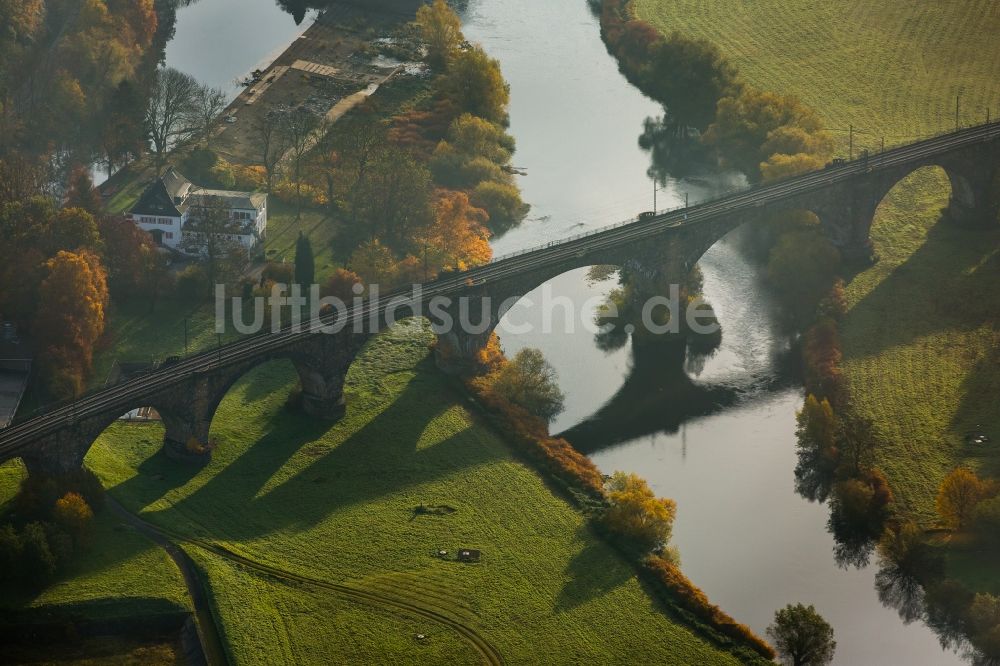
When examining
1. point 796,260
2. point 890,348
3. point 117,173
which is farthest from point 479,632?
point 117,173

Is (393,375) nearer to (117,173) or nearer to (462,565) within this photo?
(462,565)

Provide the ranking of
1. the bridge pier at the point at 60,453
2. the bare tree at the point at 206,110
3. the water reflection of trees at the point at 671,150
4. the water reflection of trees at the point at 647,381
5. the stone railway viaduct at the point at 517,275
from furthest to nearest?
the water reflection of trees at the point at 671,150
the bare tree at the point at 206,110
the water reflection of trees at the point at 647,381
the stone railway viaduct at the point at 517,275
the bridge pier at the point at 60,453

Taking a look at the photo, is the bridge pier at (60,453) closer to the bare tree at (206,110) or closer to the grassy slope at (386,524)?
the grassy slope at (386,524)

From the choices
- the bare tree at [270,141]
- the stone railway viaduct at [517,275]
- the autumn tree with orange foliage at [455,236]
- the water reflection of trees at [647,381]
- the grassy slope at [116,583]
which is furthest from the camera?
the bare tree at [270,141]

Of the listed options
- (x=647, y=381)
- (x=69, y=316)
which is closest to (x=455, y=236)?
(x=647, y=381)

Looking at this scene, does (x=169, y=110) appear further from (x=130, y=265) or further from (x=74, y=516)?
(x=74, y=516)

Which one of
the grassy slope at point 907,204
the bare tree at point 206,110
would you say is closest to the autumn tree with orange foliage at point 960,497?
the grassy slope at point 907,204
